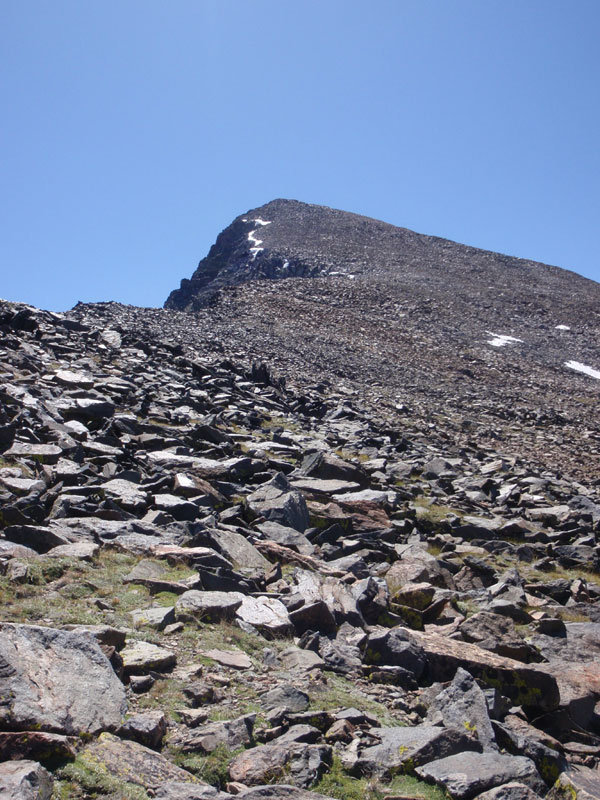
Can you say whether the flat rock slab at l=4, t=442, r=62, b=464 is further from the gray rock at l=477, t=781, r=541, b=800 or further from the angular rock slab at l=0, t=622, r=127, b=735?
the gray rock at l=477, t=781, r=541, b=800

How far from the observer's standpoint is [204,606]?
6785 mm

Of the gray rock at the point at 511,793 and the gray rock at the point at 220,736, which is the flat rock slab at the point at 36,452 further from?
the gray rock at the point at 511,793

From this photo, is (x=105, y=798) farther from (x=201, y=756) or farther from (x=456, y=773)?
(x=456, y=773)

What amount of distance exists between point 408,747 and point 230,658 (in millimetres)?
1905

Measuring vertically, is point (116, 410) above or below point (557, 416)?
below

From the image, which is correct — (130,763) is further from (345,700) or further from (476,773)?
(476,773)

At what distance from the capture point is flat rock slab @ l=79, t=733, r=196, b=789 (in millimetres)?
3973

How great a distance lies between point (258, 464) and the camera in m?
13.5

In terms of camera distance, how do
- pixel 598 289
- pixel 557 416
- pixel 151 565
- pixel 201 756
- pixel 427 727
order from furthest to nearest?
pixel 598 289
pixel 557 416
pixel 151 565
pixel 427 727
pixel 201 756

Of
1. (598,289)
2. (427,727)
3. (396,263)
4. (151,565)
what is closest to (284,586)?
(151,565)

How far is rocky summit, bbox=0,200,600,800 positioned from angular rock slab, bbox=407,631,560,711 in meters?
0.02

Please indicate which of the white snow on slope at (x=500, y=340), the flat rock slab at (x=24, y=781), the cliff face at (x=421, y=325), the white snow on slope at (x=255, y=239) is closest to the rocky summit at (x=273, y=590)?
the flat rock slab at (x=24, y=781)

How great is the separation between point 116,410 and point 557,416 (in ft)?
74.8

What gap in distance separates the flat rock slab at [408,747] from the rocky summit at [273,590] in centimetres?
2
